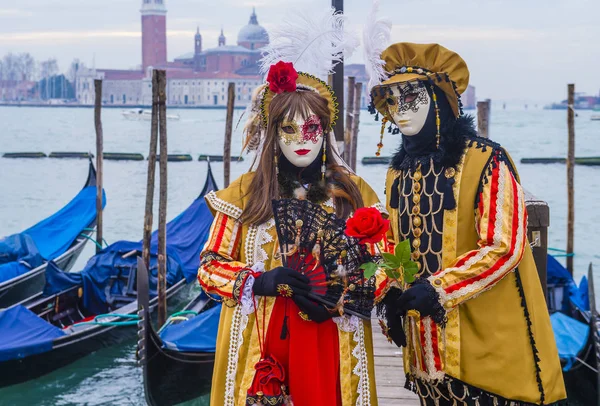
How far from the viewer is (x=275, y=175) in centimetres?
216

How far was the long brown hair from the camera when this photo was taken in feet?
6.98

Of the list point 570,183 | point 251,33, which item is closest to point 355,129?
point 570,183

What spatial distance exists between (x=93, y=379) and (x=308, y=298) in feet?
17.9

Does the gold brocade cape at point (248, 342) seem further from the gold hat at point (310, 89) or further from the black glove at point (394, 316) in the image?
the gold hat at point (310, 89)

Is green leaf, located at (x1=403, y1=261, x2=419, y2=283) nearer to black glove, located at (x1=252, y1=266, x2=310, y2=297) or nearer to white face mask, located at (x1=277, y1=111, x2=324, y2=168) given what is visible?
black glove, located at (x1=252, y1=266, x2=310, y2=297)

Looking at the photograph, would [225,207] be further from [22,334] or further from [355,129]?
[355,129]

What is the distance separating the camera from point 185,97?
98062mm

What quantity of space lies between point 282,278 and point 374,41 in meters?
0.70

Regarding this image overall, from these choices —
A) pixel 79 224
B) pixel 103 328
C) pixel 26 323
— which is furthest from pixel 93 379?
pixel 79 224

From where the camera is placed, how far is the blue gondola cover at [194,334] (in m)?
5.23

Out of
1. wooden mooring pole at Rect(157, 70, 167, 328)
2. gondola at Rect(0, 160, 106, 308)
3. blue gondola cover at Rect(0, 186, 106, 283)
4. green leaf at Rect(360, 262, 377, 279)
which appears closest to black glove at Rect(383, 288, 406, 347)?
green leaf at Rect(360, 262, 377, 279)

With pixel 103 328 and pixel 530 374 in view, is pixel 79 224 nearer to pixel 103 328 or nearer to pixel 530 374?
pixel 103 328

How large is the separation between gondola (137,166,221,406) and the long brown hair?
113 inches

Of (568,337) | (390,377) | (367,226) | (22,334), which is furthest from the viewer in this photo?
(22,334)
